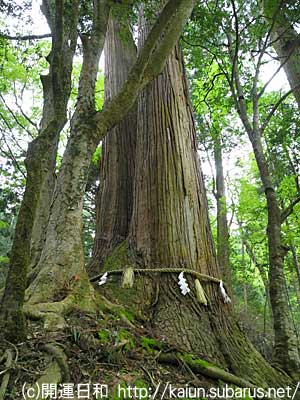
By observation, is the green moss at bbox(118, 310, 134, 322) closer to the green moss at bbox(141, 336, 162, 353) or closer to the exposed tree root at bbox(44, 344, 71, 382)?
the green moss at bbox(141, 336, 162, 353)

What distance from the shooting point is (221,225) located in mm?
10234

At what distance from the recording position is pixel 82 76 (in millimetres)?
3393

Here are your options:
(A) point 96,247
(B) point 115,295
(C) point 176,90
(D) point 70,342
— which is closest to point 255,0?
(C) point 176,90

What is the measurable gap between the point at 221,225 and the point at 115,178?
5.90 m

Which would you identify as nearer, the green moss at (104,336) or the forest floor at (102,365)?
the forest floor at (102,365)

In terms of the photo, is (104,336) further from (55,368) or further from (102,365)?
(55,368)

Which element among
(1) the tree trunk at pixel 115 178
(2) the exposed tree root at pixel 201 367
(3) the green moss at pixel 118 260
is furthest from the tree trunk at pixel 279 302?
(1) the tree trunk at pixel 115 178

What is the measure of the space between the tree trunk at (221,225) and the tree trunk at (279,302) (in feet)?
13.4

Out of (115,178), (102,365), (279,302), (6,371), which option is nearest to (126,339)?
(102,365)

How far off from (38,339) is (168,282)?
158 centimetres

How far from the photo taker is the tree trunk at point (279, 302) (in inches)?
126

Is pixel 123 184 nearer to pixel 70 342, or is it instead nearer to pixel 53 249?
pixel 53 249

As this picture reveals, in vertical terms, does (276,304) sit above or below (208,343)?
above

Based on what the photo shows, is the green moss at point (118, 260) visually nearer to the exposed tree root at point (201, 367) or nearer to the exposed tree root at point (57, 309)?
the exposed tree root at point (57, 309)
